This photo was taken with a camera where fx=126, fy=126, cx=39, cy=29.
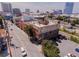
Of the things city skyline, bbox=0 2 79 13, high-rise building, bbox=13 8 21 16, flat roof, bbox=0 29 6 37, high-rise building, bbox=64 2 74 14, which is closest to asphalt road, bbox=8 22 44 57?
flat roof, bbox=0 29 6 37

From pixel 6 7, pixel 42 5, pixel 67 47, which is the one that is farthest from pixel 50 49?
pixel 6 7

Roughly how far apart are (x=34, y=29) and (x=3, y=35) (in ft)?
1.81

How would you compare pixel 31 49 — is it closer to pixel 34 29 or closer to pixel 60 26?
pixel 34 29

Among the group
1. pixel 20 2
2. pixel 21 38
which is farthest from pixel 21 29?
pixel 20 2

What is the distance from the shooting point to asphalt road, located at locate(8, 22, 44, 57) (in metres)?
2.22

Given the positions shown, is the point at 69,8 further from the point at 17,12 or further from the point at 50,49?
the point at 17,12

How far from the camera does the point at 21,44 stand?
2.27 m

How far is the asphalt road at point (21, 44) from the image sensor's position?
7.29 feet

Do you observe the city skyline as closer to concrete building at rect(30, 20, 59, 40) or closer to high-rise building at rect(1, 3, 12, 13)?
high-rise building at rect(1, 3, 12, 13)

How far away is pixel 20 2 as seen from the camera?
206cm

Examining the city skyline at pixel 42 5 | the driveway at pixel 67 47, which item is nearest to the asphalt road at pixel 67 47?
the driveway at pixel 67 47

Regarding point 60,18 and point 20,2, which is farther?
point 60,18

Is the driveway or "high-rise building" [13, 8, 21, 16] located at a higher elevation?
"high-rise building" [13, 8, 21, 16]

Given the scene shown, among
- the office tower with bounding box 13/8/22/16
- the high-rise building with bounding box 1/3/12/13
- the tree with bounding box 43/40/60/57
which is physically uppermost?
the high-rise building with bounding box 1/3/12/13
